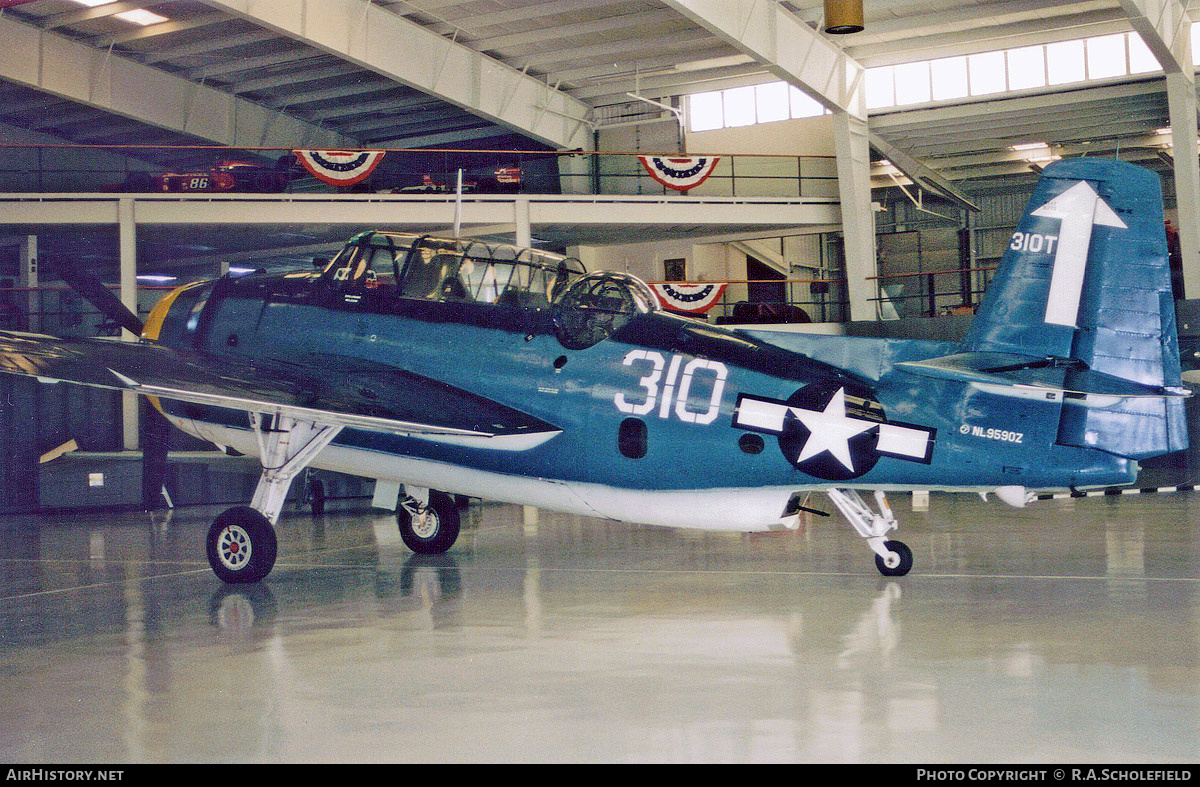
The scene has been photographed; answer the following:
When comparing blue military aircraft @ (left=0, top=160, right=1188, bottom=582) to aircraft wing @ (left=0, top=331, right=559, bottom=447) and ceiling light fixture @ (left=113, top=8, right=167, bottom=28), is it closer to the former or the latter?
aircraft wing @ (left=0, top=331, right=559, bottom=447)

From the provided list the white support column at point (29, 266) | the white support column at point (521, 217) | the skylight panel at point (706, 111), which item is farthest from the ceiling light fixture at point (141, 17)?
the skylight panel at point (706, 111)

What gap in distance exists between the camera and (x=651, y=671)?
5.74 metres

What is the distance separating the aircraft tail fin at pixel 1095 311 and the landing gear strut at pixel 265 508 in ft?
17.2

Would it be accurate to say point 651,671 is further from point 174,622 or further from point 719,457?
point 174,622

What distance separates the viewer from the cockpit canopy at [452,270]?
31.0 ft

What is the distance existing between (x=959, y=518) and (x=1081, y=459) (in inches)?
296

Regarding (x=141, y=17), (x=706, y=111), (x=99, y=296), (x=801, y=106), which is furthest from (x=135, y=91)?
(x=801, y=106)

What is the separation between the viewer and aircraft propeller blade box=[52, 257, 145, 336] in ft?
41.2

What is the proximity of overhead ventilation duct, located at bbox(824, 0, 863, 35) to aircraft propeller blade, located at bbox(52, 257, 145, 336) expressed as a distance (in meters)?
7.77

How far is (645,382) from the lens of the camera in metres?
8.57

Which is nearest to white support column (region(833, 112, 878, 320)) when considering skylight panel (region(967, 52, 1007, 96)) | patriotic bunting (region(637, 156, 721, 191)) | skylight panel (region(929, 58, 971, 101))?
skylight panel (region(929, 58, 971, 101))

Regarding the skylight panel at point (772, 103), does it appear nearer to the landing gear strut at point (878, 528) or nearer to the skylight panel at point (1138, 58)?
the skylight panel at point (1138, 58)

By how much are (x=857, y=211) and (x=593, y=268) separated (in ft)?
27.6

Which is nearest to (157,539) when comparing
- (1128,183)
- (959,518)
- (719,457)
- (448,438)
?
(448,438)
